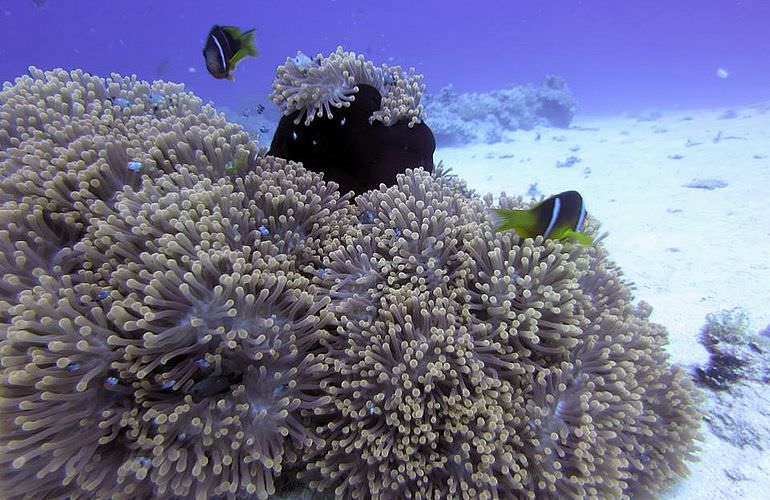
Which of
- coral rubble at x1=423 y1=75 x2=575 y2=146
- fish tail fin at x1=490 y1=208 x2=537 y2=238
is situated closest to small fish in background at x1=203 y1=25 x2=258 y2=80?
fish tail fin at x1=490 y1=208 x2=537 y2=238

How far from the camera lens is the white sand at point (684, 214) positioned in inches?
134

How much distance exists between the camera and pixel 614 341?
2.21 metres

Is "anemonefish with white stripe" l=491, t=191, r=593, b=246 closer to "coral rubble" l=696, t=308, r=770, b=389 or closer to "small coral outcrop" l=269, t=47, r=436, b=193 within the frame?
"small coral outcrop" l=269, t=47, r=436, b=193

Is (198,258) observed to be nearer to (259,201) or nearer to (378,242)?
(259,201)

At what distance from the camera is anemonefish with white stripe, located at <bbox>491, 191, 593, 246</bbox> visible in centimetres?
201

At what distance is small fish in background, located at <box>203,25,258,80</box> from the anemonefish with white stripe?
276 cm

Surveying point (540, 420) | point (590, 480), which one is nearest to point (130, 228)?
point (540, 420)

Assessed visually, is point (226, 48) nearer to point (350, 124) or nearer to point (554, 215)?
point (350, 124)

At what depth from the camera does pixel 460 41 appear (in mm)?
94938

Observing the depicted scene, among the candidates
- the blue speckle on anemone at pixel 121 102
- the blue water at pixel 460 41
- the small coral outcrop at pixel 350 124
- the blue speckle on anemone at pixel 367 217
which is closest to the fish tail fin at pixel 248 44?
the small coral outcrop at pixel 350 124

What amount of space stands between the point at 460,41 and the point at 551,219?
106052 mm

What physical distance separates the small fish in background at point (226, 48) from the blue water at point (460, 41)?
3188 centimetres

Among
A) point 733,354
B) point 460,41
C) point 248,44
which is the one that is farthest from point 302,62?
point 460,41

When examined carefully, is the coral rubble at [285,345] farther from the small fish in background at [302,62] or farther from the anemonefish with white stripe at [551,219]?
the small fish in background at [302,62]
